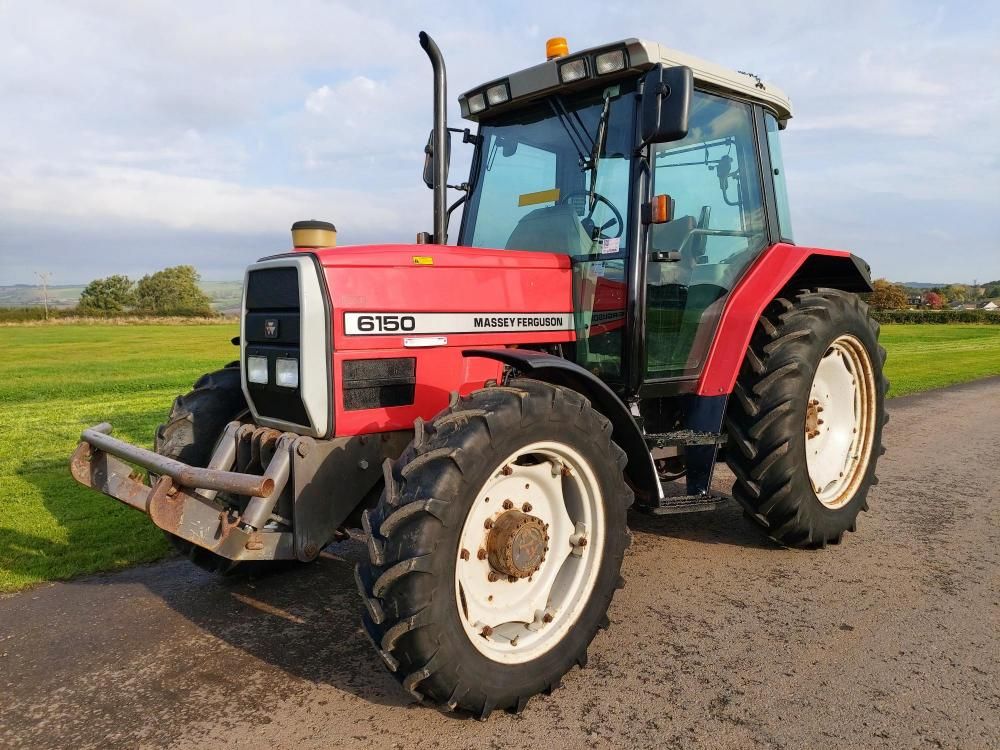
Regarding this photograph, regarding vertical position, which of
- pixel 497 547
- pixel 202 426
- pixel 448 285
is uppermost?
pixel 448 285

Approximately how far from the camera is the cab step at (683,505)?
12.3 feet

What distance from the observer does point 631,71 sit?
376 cm

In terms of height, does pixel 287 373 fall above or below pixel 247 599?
above

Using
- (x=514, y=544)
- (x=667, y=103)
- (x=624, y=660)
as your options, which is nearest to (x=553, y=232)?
(x=667, y=103)

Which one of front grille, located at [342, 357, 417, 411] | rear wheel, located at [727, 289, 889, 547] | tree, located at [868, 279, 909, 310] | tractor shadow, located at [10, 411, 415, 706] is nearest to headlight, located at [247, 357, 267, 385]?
front grille, located at [342, 357, 417, 411]

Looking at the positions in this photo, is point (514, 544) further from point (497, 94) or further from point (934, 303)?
point (934, 303)

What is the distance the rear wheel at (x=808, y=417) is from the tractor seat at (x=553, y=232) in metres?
1.26

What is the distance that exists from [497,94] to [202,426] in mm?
2360

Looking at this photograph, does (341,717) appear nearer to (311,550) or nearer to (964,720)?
(311,550)

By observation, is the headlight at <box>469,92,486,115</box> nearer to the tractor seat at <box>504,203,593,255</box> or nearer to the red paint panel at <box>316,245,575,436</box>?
the tractor seat at <box>504,203,593,255</box>

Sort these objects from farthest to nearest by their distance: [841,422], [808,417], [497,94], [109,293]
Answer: [109,293]
[841,422]
[808,417]
[497,94]

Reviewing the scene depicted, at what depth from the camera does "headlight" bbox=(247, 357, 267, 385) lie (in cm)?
338

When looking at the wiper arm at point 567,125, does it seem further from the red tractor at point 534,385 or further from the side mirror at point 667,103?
the side mirror at point 667,103

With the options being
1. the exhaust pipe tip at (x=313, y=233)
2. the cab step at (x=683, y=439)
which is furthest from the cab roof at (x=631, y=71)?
the cab step at (x=683, y=439)
